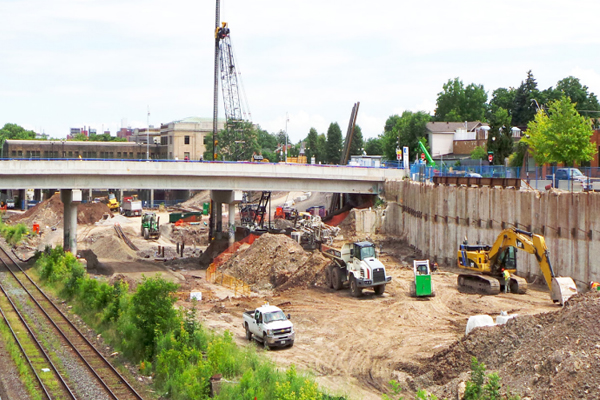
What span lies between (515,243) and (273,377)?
18.5 meters

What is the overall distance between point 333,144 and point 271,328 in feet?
408

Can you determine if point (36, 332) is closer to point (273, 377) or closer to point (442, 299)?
point (273, 377)

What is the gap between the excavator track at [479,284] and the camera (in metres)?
35.9

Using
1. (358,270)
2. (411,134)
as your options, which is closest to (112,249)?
(358,270)

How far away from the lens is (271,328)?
2675cm

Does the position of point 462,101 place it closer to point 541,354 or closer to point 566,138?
point 566,138

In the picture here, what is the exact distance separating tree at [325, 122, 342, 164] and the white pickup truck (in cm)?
12212

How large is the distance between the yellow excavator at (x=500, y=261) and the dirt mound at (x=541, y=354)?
11.7 metres

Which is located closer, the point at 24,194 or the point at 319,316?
the point at 319,316

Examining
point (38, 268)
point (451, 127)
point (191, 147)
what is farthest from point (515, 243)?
point (191, 147)

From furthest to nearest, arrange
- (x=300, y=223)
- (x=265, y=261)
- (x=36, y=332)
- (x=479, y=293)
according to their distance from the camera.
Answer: (x=300, y=223)
(x=265, y=261)
(x=479, y=293)
(x=36, y=332)

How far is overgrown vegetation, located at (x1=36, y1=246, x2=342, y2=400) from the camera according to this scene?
19922 millimetres

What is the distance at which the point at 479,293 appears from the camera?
3672cm

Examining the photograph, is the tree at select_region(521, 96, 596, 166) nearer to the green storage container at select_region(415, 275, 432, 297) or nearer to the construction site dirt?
the construction site dirt
